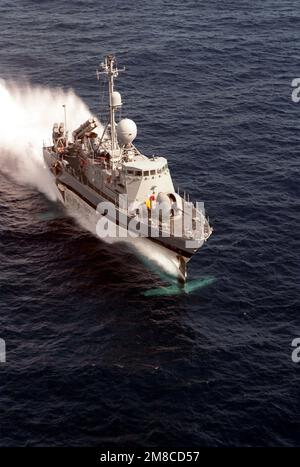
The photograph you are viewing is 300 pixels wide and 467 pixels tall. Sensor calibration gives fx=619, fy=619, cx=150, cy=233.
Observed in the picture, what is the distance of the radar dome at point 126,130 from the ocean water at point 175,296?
12.6 metres

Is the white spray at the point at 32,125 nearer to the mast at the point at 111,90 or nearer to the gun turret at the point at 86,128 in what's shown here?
the gun turret at the point at 86,128

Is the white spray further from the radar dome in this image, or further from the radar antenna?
the radar dome

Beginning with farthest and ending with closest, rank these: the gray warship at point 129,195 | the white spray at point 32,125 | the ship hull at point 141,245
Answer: the white spray at point 32,125
the ship hull at point 141,245
the gray warship at point 129,195

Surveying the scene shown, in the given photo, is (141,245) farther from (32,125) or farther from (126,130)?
(32,125)

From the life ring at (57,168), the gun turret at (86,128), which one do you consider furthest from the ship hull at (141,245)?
the gun turret at (86,128)

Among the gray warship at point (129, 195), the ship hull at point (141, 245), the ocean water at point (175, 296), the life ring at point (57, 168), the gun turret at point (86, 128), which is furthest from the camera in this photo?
the life ring at point (57, 168)

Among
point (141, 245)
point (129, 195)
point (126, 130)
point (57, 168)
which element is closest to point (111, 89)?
point (126, 130)

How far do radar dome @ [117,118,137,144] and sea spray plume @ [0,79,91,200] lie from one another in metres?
16.5

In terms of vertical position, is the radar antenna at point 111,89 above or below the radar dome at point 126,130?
above

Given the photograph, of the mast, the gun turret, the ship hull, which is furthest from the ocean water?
the mast

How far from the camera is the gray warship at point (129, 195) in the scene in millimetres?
66438

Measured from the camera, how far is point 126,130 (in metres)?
71.2

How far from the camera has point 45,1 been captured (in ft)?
468

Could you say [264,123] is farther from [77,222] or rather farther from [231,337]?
[231,337]
